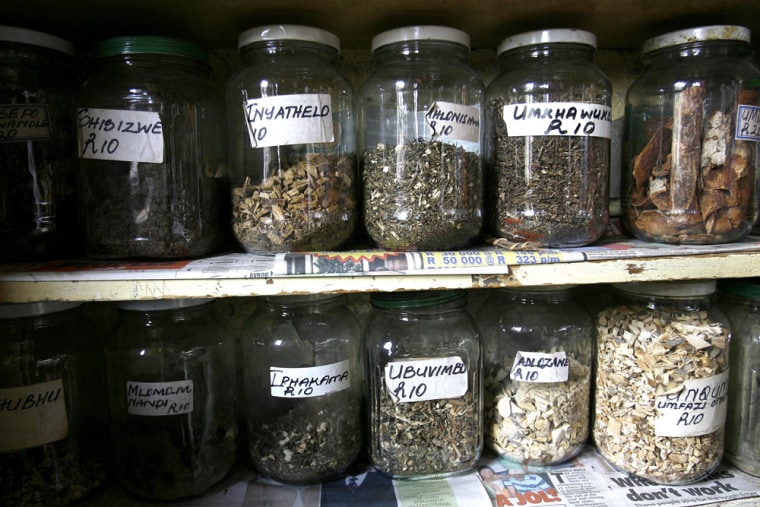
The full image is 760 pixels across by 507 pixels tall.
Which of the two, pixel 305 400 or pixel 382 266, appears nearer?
pixel 382 266

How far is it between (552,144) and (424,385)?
444mm

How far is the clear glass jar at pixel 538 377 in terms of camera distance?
0.87 m

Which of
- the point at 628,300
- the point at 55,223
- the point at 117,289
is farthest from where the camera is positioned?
the point at 628,300

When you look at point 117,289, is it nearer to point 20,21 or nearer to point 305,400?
point 305,400

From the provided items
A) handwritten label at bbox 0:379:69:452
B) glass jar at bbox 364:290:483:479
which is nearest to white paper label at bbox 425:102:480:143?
glass jar at bbox 364:290:483:479

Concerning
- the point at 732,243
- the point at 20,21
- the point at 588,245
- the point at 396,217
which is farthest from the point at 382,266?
the point at 20,21

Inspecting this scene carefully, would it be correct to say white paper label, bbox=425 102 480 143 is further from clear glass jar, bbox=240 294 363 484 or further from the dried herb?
clear glass jar, bbox=240 294 363 484

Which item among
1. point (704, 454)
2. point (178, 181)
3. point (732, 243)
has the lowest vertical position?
point (704, 454)

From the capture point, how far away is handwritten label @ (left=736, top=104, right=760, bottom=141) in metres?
0.83

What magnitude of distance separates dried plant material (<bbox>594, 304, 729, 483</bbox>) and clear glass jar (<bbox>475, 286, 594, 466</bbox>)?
48mm

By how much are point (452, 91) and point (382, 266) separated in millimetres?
332

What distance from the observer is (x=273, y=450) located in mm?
835

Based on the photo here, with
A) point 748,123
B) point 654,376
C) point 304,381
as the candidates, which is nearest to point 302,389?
point 304,381

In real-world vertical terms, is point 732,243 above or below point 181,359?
above
